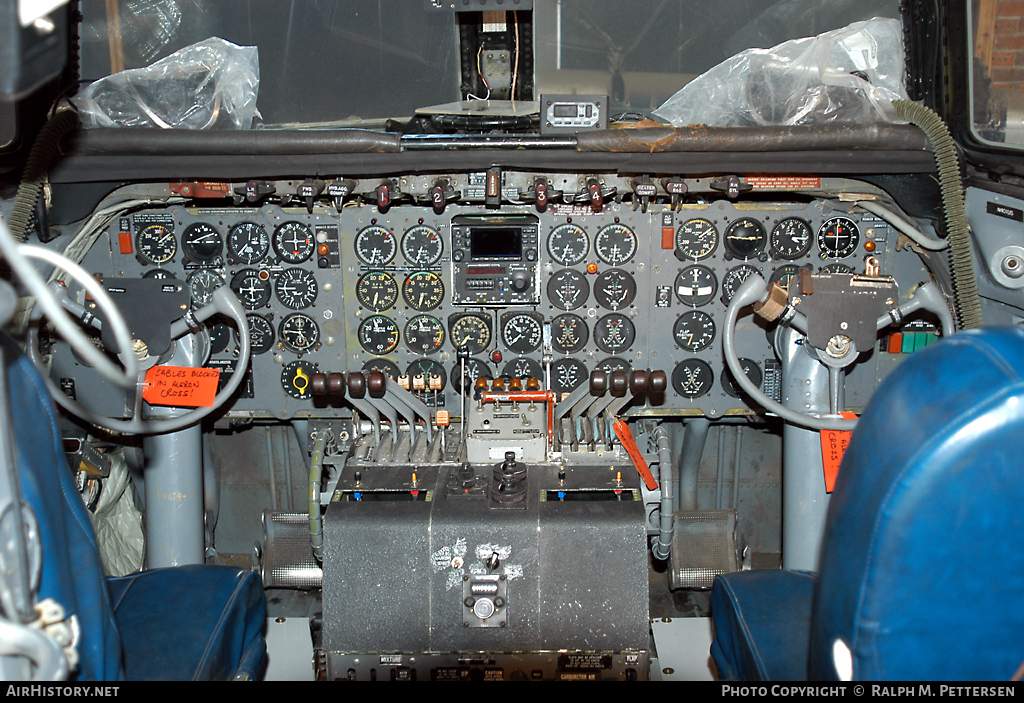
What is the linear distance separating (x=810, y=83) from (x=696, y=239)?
790mm

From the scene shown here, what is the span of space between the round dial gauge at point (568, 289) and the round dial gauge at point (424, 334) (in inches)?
21.7

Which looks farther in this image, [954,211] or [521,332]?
[521,332]

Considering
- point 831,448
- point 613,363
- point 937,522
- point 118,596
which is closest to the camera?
point 937,522

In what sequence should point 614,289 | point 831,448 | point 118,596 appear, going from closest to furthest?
point 118,596 → point 831,448 → point 614,289

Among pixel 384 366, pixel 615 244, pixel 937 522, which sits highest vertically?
pixel 615 244

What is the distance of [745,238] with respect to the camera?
352cm

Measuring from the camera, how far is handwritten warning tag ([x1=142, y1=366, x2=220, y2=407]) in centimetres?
319

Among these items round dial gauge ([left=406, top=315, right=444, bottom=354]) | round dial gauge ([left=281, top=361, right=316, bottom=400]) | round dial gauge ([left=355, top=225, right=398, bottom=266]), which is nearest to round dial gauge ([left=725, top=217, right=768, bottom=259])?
round dial gauge ([left=406, top=315, right=444, bottom=354])

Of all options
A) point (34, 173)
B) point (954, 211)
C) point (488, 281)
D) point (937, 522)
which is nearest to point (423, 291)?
point (488, 281)

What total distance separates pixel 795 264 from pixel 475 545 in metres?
2.05

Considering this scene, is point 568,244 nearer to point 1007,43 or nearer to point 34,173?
point 1007,43

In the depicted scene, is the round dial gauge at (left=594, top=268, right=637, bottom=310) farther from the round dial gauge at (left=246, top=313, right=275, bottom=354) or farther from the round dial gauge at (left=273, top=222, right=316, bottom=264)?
the round dial gauge at (left=246, top=313, right=275, bottom=354)

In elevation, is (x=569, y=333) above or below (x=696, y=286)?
below

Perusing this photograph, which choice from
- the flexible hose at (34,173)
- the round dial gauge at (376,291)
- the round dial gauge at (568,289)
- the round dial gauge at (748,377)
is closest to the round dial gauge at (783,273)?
the round dial gauge at (748,377)
